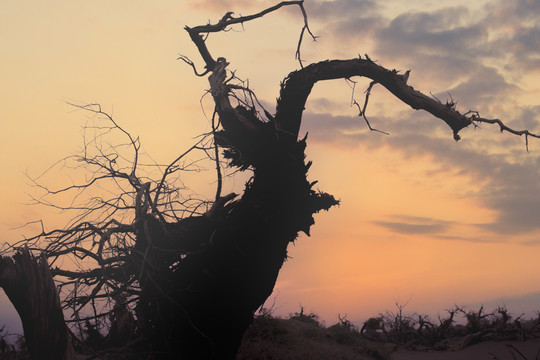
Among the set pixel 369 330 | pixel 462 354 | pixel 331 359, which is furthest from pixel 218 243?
pixel 369 330

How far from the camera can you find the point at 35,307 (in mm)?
5984

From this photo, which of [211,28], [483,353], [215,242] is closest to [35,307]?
[215,242]

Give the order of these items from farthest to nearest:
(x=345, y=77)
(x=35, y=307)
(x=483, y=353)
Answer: (x=483, y=353), (x=345, y=77), (x=35, y=307)

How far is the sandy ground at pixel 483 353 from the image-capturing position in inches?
529

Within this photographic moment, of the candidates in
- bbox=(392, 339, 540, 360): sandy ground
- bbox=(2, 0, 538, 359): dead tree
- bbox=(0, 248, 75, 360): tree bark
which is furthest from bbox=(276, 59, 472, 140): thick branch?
bbox=(392, 339, 540, 360): sandy ground

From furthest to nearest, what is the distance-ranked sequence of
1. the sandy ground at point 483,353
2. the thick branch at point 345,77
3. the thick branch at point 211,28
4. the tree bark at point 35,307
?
the sandy ground at point 483,353 → the thick branch at point 211,28 → the thick branch at point 345,77 → the tree bark at point 35,307

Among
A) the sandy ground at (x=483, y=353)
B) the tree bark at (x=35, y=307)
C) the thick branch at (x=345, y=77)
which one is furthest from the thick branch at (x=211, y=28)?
the sandy ground at (x=483, y=353)

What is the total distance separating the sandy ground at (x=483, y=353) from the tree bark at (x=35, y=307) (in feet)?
36.5

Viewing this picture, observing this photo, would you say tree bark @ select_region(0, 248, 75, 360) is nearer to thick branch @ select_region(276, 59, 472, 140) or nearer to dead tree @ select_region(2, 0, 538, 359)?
dead tree @ select_region(2, 0, 538, 359)

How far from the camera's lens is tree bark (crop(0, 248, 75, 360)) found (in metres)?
5.95

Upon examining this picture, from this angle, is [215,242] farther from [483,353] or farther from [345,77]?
[483,353]

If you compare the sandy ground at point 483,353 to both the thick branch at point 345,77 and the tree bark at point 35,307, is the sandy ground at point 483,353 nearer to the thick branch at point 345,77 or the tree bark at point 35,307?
the thick branch at point 345,77

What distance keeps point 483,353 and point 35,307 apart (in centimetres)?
1206

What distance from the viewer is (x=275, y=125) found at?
8109 millimetres
